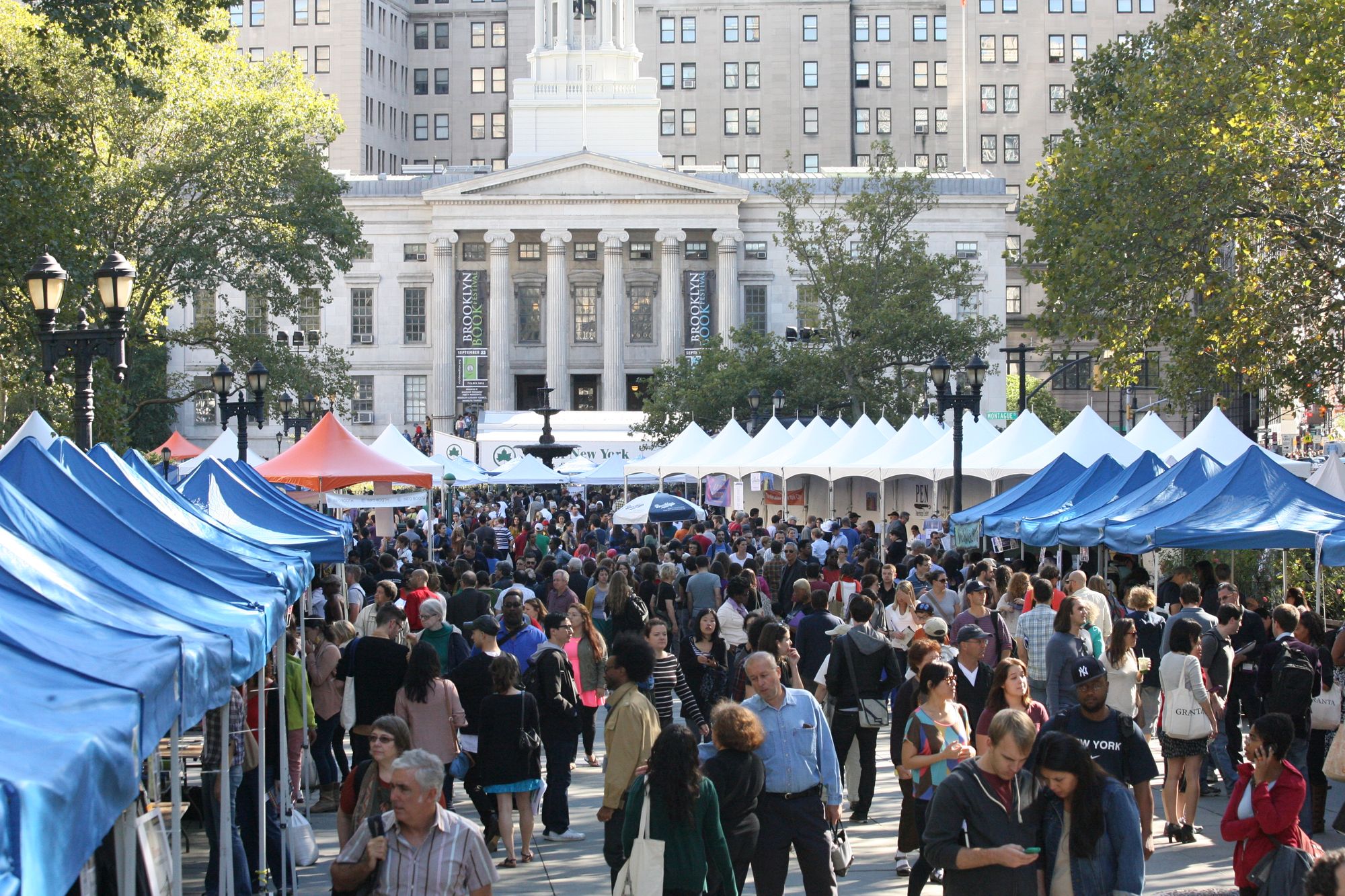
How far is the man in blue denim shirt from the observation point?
27.1 feet

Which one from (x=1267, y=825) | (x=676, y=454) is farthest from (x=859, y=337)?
(x=1267, y=825)

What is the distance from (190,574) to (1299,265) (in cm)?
2254

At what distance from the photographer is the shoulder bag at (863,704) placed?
11.5 metres

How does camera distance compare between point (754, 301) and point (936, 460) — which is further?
point (754, 301)

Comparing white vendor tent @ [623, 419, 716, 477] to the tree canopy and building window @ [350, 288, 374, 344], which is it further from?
building window @ [350, 288, 374, 344]

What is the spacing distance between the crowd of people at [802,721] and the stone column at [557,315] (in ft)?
211

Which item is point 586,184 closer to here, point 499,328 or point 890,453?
point 499,328

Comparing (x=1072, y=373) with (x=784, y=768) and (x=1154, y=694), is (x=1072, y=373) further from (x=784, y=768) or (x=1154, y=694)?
(x=784, y=768)

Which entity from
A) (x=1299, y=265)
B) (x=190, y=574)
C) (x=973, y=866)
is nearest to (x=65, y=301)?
(x=1299, y=265)

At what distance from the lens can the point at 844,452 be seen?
31438 mm

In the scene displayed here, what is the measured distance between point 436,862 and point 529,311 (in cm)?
7991

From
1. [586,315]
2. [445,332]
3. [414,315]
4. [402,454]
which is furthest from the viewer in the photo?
[414,315]

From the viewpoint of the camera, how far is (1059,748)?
20.9ft

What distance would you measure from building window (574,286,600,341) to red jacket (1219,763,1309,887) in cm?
7901
